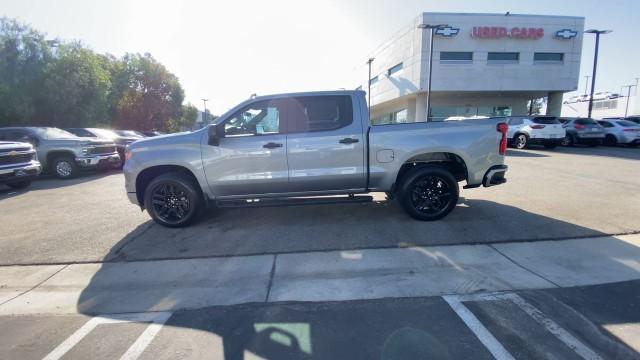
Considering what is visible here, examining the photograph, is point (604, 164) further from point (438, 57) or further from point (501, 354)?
point (438, 57)

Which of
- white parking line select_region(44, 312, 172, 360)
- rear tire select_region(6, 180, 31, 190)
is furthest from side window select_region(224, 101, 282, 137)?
rear tire select_region(6, 180, 31, 190)

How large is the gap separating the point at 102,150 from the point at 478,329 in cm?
1287

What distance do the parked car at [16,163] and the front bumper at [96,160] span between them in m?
1.61

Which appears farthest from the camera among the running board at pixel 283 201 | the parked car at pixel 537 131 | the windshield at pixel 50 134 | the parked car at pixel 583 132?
the parked car at pixel 583 132

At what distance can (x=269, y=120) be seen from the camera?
519cm

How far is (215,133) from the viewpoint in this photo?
500 cm

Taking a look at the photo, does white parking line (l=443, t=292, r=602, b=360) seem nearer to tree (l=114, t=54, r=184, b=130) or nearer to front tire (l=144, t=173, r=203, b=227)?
front tire (l=144, t=173, r=203, b=227)

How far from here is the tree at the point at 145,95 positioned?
40.3 metres

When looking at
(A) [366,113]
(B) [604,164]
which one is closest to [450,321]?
(A) [366,113]

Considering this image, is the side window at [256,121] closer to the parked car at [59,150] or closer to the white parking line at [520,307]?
the white parking line at [520,307]

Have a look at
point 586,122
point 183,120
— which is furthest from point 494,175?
point 183,120

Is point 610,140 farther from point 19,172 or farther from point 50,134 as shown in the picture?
point 50,134

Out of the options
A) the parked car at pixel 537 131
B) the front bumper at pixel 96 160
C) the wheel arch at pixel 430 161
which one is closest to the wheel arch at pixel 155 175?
the wheel arch at pixel 430 161

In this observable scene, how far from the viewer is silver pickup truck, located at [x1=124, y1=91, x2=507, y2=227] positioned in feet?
16.8
